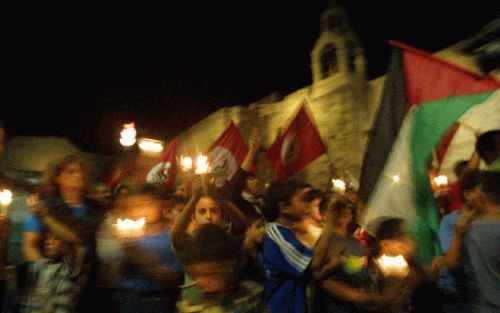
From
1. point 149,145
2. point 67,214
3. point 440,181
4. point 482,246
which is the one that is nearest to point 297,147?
point 440,181

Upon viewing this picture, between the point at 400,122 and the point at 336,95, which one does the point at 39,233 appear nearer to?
the point at 400,122

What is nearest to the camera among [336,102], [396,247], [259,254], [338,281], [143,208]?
[143,208]

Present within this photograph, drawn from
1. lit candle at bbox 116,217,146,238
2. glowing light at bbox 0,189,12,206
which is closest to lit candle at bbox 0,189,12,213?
glowing light at bbox 0,189,12,206

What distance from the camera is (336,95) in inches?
773

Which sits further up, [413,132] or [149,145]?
→ [149,145]

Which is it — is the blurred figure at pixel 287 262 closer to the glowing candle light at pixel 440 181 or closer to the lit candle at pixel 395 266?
the lit candle at pixel 395 266

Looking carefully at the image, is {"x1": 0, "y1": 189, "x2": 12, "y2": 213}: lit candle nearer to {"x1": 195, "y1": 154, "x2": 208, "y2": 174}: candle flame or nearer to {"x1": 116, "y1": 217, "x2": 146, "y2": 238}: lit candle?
{"x1": 116, "y1": 217, "x2": 146, "y2": 238}: lit candle

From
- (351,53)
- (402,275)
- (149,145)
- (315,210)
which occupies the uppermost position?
(351,53)

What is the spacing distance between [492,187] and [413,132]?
89 centimetres

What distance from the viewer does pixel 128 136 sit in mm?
5609

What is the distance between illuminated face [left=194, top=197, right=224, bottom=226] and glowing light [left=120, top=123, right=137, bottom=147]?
2291 mm

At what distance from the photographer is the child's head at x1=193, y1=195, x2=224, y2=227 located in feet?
11.8

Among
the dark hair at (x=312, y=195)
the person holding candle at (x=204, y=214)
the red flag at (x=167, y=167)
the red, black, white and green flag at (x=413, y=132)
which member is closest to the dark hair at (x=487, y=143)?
the red, black, white and green flag at (x=413, y=132)

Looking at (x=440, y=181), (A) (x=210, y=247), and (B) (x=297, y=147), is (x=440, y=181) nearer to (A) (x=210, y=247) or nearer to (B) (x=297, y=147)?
(B) (x=297, y=147)
